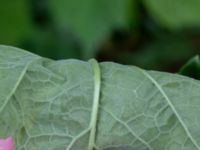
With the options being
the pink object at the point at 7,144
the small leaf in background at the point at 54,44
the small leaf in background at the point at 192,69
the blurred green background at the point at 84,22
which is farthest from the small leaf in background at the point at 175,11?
the pink object at the point at 7,144

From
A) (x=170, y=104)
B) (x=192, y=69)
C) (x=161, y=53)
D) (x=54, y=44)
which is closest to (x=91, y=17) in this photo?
(x=54, y=44)

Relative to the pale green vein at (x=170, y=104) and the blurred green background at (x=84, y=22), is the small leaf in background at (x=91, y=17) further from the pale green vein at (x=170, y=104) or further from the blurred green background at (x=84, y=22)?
the pale green vein at (x=170, y=104)

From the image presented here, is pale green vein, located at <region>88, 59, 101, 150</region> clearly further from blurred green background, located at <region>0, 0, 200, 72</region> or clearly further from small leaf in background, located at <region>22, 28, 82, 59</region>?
small leaf in background, located at <region>22, 28, 82, 59</region>

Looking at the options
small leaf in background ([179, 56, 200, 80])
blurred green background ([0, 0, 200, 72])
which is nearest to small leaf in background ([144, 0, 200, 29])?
blurred green background ([0, 0, 200, 72])

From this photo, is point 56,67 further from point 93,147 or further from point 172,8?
point 172,8

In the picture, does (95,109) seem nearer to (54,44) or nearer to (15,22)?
(15,22)

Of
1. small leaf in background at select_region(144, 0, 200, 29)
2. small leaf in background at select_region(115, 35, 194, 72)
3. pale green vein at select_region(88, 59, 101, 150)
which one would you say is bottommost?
small leaf in background at select_region(115, 35, 194, 72)
